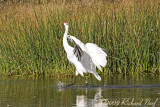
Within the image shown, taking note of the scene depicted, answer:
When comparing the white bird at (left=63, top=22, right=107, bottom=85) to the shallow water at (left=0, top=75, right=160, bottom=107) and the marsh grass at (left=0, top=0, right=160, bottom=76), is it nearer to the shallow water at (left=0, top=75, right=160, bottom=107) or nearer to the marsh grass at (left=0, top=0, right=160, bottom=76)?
the shallow water at (left=0, top=75, right=160, bottom=107)

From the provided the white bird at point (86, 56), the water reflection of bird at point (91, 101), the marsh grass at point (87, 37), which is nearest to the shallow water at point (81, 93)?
the water reflection of bird at point (91, 101)

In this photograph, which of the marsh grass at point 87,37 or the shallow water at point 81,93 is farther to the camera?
the marsh grass at point 87,37

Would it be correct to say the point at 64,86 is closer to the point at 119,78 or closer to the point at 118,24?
the point at 119,78

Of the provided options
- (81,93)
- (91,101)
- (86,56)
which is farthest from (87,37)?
(91,101)

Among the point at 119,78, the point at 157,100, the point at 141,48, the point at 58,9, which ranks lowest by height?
the point at 157,100

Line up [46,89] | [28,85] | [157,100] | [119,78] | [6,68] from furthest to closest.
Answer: [6,68] < [119,78] < [28,85] < [46,89] < [157,100]

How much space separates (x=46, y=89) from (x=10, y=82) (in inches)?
84.0

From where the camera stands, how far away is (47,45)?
43.3 ft

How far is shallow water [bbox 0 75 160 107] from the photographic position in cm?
788

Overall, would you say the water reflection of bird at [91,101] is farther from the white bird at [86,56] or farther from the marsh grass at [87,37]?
the marsh grass at [87,37]

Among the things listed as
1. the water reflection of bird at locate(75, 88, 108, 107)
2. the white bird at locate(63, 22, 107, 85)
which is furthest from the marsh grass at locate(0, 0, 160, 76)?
the water reflection of bird at locate(75, 88, 108, 107)

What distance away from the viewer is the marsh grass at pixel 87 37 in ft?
41.6

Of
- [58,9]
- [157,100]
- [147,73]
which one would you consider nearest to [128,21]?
[147,73]

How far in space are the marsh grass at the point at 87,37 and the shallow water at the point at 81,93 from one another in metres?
0.71
